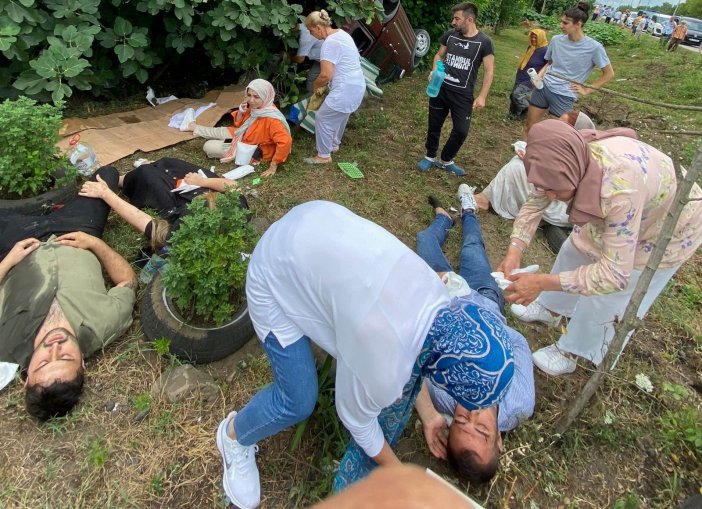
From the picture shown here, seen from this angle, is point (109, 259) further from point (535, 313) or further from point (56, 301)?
point (535, 313)

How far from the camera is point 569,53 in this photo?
4629 millimetres

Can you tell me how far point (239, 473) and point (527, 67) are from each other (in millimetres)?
6188

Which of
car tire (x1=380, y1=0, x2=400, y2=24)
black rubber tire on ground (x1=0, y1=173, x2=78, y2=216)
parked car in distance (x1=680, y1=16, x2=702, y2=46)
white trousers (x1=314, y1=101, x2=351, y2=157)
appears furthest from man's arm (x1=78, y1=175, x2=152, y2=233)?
parked car in distance (x1=680, y1=16, x2=702, y2=46)

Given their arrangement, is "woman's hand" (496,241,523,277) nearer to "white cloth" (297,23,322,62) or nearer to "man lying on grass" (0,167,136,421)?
"man lying on grass" (0,167,136,421)

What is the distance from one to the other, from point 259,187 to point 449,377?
3178 millimetres

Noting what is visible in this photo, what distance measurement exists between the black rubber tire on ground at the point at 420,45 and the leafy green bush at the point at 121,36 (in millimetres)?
2545

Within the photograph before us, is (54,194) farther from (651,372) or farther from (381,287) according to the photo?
(651,372)

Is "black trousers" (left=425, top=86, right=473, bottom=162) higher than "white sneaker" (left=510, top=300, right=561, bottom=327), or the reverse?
"black trousers" (left=425, top=86, right=473, bottom=162)

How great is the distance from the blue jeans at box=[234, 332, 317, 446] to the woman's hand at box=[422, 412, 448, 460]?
2.73 feet

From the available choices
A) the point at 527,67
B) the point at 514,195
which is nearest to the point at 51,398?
the point at 514,195

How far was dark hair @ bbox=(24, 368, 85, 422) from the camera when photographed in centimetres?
205

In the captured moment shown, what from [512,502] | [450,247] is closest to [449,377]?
[512,502]

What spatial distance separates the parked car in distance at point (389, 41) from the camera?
6156 mm

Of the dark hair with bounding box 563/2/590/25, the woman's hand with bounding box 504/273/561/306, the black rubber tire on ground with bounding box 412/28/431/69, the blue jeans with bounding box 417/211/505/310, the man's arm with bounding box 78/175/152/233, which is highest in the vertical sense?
the dark hair with bounding box 563/2/590/25
